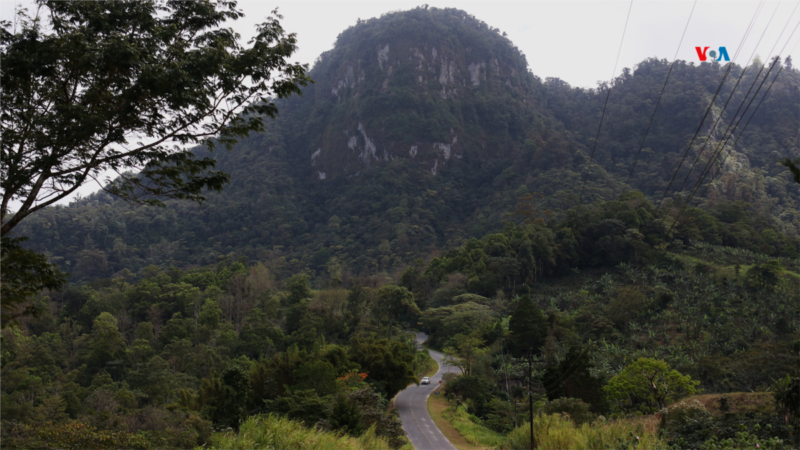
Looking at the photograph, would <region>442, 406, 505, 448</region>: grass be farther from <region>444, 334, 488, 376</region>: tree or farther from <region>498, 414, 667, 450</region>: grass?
<region>498, 414, 667, 450</region>: grass

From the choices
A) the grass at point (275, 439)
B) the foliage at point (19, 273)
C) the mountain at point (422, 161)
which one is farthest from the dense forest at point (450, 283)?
the foliage at point (19, 273)

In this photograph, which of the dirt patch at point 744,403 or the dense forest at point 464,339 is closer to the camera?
the dirt patch at point 744,403

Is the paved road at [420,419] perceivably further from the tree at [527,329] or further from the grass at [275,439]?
the grass at [275,439]

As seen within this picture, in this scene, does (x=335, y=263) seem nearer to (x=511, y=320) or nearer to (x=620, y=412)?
(x=511, y=320)

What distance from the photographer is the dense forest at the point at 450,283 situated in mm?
20906

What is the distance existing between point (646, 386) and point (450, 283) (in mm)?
30604

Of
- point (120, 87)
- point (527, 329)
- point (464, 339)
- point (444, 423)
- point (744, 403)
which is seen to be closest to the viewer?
point (120, 87)

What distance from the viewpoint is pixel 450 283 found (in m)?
53.9

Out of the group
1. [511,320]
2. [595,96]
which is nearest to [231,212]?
[511,320]

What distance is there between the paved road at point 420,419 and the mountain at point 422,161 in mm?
43179

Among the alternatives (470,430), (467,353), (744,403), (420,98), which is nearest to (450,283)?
(467,353)

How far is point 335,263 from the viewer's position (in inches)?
3575

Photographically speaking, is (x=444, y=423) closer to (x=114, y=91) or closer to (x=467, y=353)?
(x=467, y=353)

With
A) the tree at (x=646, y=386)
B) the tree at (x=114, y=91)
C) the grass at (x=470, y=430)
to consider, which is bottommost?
the grass at (x=470, y=430)
